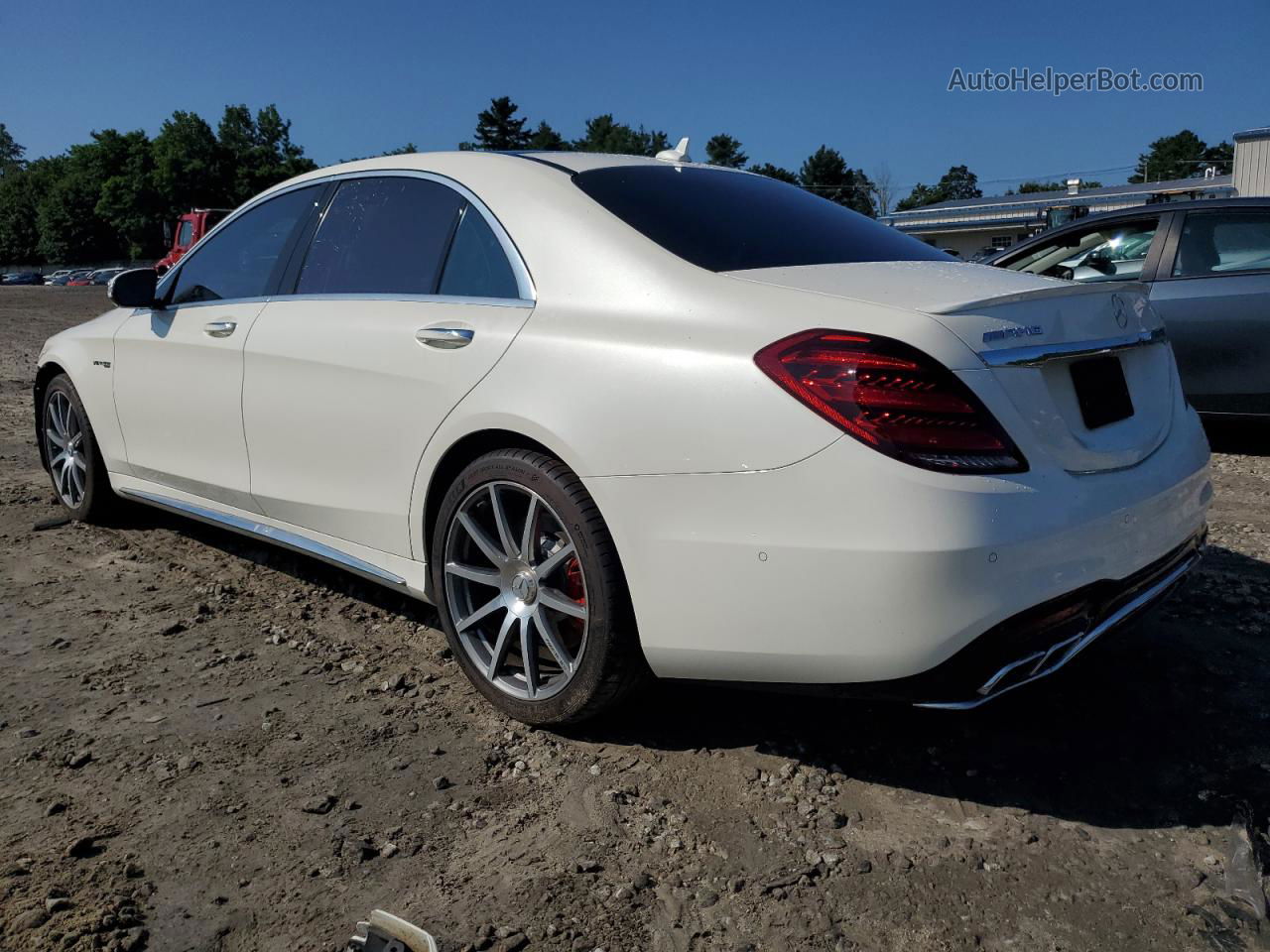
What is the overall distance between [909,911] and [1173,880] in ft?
1.93

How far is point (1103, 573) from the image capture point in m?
2.41

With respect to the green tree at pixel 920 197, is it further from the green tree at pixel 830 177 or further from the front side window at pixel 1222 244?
the front side window at pixel 1222 244

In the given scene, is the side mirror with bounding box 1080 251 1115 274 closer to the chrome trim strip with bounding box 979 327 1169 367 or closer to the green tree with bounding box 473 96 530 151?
the chrome trim strip with bounding box 979 327 1169 367

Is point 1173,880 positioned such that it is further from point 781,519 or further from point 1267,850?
point 781,519

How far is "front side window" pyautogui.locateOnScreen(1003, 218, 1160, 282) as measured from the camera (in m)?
6.48

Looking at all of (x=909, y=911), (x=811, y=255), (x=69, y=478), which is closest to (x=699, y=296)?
(x=811, y=255)

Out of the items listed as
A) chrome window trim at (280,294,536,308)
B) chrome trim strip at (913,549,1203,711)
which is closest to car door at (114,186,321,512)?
chrome window trim at (280,294,536,308)

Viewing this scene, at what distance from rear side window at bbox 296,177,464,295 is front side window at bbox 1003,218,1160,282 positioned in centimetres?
445

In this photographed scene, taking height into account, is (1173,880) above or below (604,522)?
below

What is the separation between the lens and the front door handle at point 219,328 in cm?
387

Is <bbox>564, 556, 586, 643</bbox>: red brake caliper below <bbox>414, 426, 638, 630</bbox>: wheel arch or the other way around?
below

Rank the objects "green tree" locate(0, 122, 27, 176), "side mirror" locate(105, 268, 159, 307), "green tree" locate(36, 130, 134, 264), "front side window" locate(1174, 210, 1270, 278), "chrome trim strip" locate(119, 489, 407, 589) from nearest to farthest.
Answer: "chrome trim strip" locate(119, 489, 407, 589) < "side mirror" locate(105, 268, 159, 307) < "front side window" locate(1174, 210, 1270, 278) < "green tree" locate(36, 130, 134, 264) < "green tree" locate(0, 122, 27, 176)

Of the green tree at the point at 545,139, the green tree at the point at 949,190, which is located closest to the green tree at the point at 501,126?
the green tree at the point at 545,139

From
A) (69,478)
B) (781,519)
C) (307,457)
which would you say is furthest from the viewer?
(69,478)
